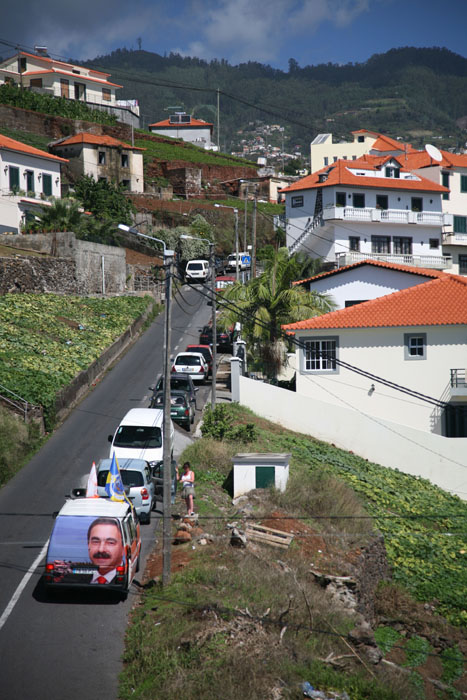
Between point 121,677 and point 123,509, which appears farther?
point 123,509

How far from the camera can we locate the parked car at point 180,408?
31.5m

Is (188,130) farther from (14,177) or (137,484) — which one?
(137,484)

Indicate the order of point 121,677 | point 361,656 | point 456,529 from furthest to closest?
point 456,529, point 361,656, point 121,677

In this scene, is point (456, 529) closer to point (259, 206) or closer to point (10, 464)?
point (10, 464)

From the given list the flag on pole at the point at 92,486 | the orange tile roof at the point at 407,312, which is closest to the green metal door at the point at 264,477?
the flag on pole at the point at 92,486

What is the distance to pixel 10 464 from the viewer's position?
Result: 25.7 m

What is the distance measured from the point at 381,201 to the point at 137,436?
39.7 metres

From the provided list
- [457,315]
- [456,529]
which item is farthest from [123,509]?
[457,315]

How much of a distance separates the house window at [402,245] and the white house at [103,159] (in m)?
30.5

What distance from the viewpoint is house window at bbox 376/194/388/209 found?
59656mm

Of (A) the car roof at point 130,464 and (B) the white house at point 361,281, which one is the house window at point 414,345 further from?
(A) the car roof at point 130,464

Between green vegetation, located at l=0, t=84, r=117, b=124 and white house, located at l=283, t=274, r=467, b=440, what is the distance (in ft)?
197

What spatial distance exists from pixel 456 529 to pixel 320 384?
10.4m

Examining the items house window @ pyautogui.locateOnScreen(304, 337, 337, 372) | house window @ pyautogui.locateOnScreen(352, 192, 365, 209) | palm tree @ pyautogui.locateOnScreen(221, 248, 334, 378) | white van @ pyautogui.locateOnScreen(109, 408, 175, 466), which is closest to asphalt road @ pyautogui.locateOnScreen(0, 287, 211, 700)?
white van @ pyautogui.locateOnScreen(109, 408, 175, 466)
